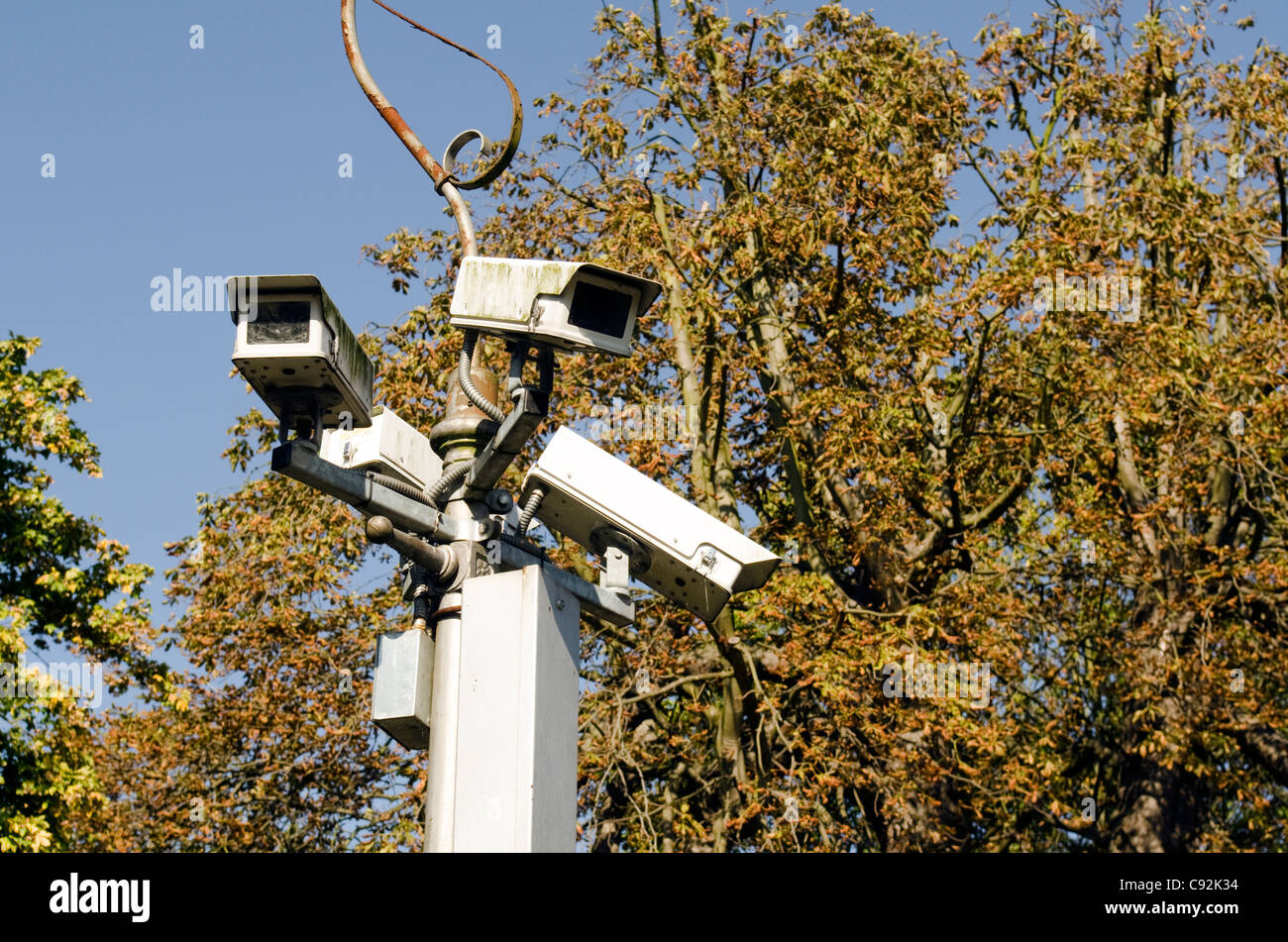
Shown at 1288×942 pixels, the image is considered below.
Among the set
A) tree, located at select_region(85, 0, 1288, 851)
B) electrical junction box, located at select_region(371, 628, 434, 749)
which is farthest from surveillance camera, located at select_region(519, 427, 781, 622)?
tree, located at select_region(85, 0, 1288, 851)

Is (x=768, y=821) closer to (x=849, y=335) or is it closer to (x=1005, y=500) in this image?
(x=1005, y=500)

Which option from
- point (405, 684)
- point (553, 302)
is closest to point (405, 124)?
point (553, 302)

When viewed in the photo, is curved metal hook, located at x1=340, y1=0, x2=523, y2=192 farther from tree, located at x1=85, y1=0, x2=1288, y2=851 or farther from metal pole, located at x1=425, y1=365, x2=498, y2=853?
tree, located at x1=85, y1=0, x2=1288, y2=851

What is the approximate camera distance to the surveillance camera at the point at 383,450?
17.4 ft

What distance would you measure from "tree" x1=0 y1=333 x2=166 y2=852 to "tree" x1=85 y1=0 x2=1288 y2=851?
1.02 meters

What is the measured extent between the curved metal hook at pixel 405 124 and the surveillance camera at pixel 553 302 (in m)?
0.55

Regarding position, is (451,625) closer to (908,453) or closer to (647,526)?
(647,526)

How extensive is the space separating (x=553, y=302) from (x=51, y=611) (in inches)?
483

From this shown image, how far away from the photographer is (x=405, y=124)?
5.75 meters

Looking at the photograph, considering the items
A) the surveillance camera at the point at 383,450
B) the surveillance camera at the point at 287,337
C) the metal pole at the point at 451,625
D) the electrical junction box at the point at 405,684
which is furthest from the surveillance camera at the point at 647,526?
the surveillance camera at the point at 287,337

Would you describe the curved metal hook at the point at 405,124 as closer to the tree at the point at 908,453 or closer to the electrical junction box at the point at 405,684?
the electrical junction box at the point at 405,684

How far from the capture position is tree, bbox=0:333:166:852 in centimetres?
1445

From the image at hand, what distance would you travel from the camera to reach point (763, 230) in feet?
48.1
